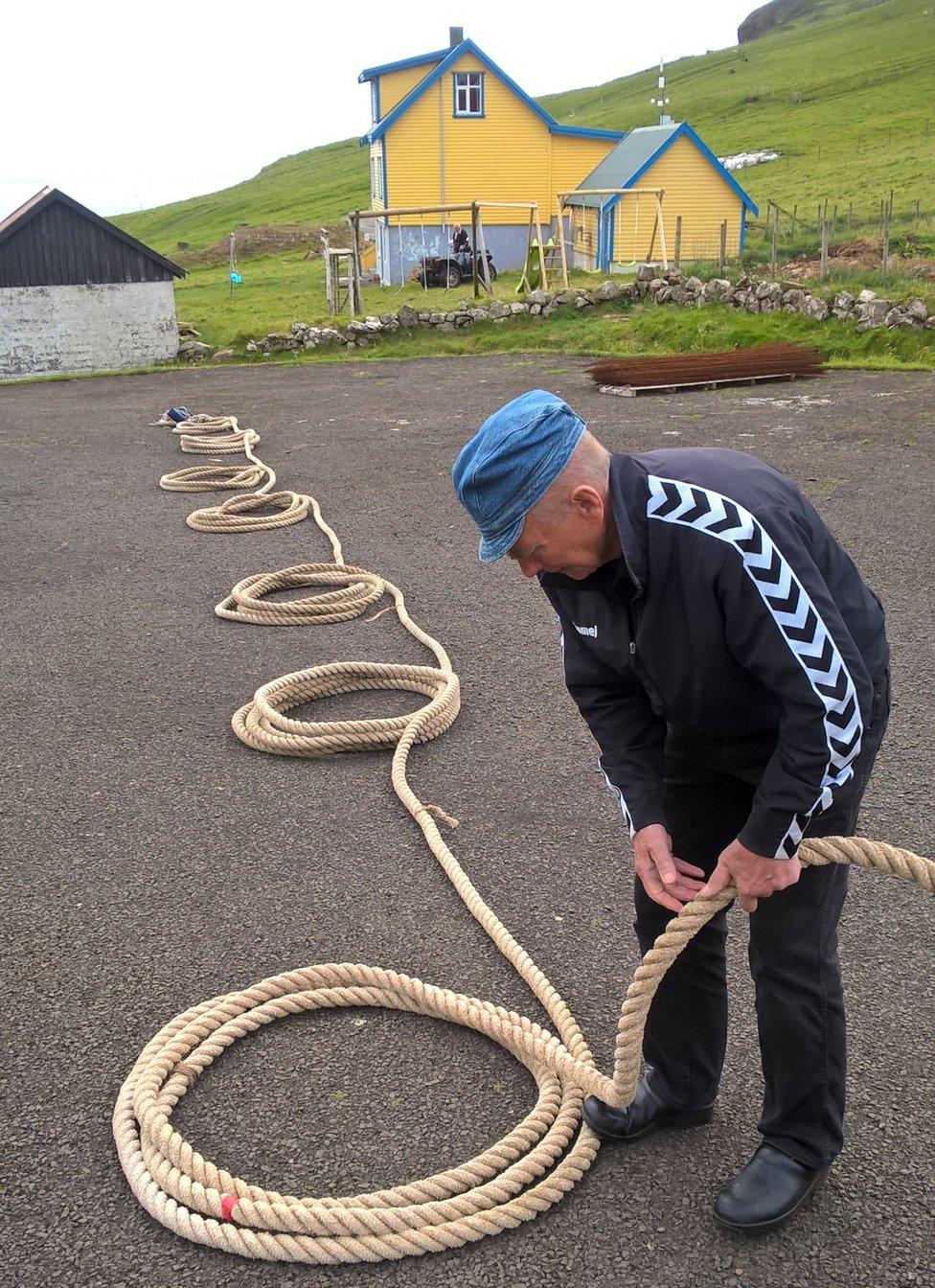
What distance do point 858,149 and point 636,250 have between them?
22160 mm

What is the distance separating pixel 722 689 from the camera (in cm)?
211

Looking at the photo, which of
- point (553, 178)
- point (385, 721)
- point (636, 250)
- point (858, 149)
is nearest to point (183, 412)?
point (385, 721)

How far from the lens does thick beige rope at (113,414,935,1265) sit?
2.33 meters

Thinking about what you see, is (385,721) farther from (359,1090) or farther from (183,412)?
(183,412)

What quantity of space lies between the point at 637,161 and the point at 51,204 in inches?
684

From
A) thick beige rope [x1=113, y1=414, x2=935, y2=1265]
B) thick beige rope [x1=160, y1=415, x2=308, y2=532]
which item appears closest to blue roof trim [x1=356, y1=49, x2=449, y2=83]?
thick beige rope [x1=160, y1=415, x2=308, y2=532]

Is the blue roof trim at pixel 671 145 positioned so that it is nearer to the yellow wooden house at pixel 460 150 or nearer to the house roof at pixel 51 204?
the yellow wooden house at pixel 460 150

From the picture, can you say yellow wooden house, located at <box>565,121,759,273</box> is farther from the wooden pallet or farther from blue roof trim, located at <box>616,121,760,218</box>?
the wooden pallet

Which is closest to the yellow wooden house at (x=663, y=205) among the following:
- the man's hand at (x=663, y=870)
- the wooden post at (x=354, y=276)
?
the wooden post at (x=354, y=276)

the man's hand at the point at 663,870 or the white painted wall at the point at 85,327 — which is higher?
the white painted wall at the point at 85,327

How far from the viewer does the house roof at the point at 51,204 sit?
19875 millimetres

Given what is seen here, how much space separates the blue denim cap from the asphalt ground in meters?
1.50

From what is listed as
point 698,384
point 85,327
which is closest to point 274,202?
point 85,327

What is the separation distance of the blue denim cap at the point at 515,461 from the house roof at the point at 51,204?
19.7 metres
